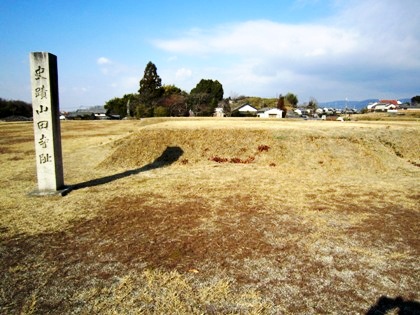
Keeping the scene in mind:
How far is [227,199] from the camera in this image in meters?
9.75

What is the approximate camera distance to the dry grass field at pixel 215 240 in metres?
4.64

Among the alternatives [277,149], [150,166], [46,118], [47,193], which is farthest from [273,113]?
[47,193]

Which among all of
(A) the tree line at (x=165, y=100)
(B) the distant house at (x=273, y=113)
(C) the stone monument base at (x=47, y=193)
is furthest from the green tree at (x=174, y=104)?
(C) the stone monument base at (x=47, y=193)

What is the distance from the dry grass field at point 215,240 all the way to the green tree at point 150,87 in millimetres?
58971

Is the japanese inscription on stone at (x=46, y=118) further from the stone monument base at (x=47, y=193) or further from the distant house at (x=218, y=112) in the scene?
the distant house at (x=218, y=112)

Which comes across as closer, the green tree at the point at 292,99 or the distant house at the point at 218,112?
the distant house at the point at 218,112

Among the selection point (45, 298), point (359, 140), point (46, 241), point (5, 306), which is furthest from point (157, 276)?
point (359, 140)

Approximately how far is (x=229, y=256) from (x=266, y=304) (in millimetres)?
1581

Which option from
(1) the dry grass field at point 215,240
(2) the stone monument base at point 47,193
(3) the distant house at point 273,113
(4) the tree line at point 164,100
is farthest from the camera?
(3) the distant house at point 273,113

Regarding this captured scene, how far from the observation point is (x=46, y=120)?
9.77m

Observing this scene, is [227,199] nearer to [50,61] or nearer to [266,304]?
[266,304]

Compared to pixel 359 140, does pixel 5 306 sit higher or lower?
lower

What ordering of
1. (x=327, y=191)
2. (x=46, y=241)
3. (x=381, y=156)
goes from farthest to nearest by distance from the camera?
(x=381, y=156) < (x=327, y=191) < (x=46, y=241)

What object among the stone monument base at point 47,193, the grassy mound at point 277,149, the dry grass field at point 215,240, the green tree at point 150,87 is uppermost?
the green tree at point 150,87
